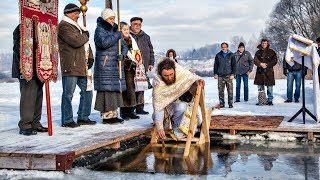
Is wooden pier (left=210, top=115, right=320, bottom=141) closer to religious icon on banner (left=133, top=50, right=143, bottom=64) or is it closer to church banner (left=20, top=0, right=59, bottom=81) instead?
religious icon on banner (left=133, top=50, right=143, bottom=64)

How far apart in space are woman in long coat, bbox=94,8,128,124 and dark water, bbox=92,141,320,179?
1.26m

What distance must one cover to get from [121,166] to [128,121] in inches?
114

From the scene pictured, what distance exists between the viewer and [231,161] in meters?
5.72

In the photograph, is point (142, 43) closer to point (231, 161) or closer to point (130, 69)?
point (130, 69)

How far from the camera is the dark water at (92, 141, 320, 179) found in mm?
5008

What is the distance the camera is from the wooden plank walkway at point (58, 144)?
505 cm

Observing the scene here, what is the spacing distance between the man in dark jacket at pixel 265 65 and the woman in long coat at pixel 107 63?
5.65 metres

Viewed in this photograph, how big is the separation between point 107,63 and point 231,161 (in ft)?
9.25

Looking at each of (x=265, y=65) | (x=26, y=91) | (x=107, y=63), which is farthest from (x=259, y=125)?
(x=265, y=65)

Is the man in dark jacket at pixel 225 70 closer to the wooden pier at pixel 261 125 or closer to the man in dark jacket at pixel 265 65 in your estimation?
the man in dark jacket at pixel 265 65

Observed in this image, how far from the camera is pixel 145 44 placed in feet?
31.9

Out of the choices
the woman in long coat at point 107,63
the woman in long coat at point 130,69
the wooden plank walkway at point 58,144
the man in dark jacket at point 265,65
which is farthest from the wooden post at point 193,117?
the man in dark jacket at point 265,65

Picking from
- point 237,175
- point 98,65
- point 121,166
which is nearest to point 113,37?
point 98,65

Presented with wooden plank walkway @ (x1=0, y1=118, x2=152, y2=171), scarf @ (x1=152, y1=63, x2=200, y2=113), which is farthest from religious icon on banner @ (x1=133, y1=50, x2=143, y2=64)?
scarf @ (x1=152, y1=63, x2=200, y2=113)
